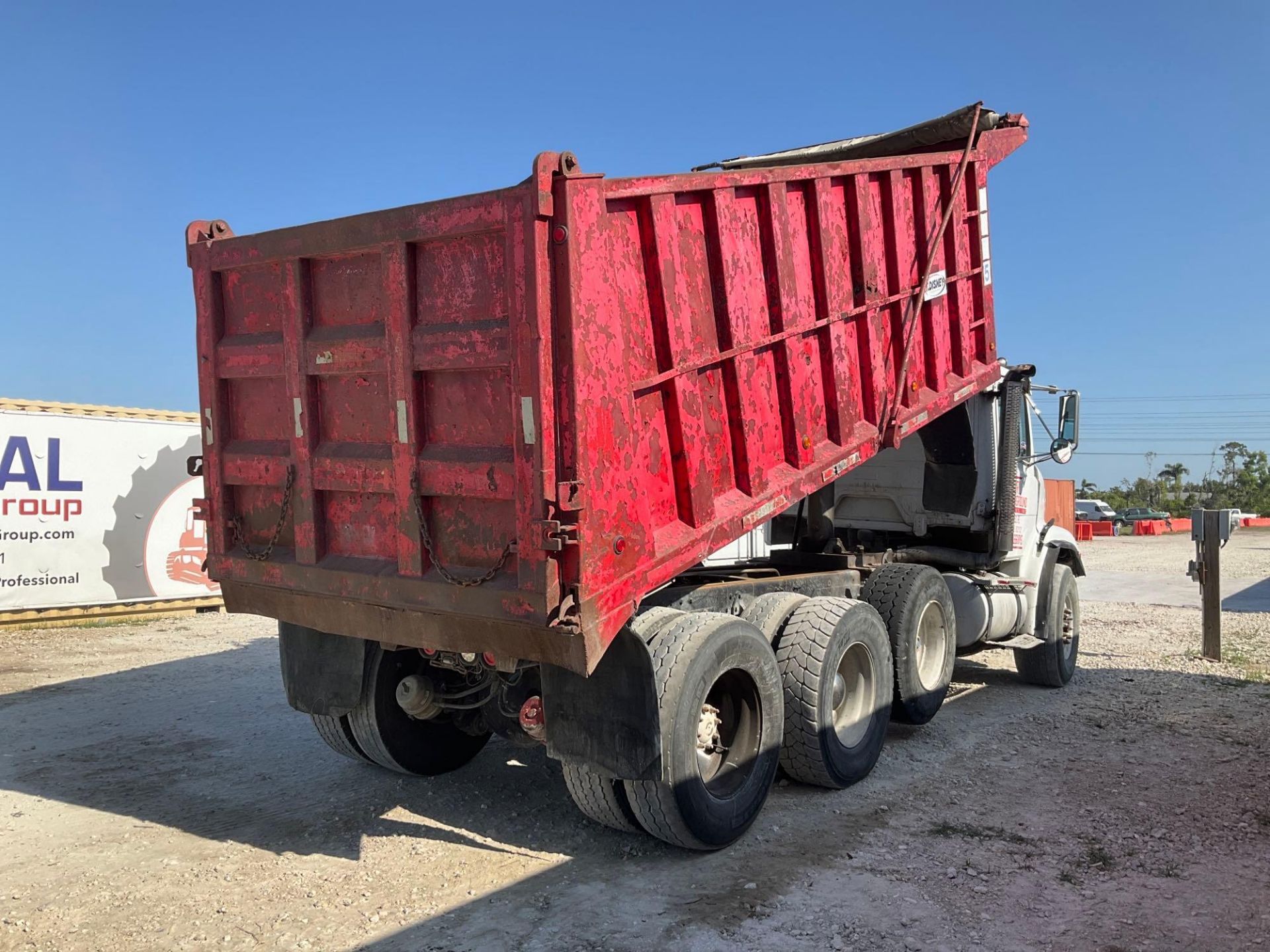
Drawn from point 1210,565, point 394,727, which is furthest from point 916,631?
point 1210,565

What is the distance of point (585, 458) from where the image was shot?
4254 millimetres

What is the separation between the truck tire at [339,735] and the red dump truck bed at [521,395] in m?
1.09

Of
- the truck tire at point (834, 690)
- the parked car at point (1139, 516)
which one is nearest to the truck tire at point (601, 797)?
the truck tire at point (834, 690)

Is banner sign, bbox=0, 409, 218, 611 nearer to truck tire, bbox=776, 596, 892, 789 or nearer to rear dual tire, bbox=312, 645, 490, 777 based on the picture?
rear dual tire, bbox=312, 645, 490, 777

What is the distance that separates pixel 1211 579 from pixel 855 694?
6.61 metres

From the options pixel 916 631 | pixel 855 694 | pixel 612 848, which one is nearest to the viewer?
pixel 612 848

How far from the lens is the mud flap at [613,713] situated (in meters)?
4.68

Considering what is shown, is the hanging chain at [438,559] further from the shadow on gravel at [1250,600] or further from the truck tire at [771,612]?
the shadow on gravel at [1250,600]

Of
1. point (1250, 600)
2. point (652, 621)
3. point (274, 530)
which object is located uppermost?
point (274, 530)

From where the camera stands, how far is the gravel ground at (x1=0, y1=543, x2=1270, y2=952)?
4281mm

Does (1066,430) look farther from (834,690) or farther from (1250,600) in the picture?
(1250,600)

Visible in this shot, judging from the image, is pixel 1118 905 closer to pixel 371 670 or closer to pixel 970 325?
pixel 371 670

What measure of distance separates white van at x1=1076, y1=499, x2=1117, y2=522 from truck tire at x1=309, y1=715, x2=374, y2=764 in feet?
151

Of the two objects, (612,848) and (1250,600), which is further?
(1250,600)
